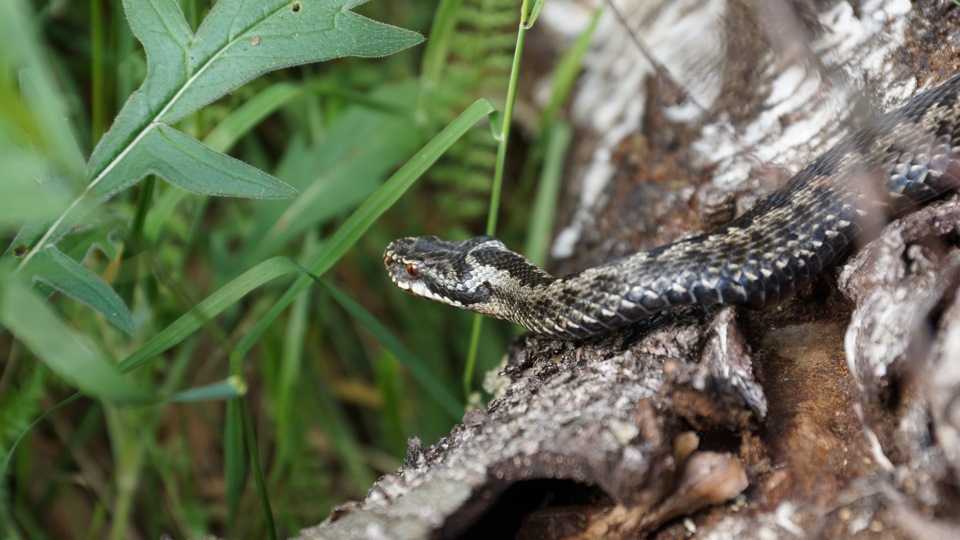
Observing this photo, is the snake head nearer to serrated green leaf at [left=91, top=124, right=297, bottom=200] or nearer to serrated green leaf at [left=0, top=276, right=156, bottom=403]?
serrated green leaf at [left=91, top=124, right=297, bottom=200]

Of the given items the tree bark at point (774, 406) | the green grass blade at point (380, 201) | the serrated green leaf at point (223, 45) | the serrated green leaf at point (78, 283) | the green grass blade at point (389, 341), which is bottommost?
the tree bark at point (774, 406)

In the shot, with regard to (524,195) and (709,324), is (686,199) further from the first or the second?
(524,195)

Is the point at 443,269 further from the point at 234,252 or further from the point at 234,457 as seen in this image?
the point at 234,252

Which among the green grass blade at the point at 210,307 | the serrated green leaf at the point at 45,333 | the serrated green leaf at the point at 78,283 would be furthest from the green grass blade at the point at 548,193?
the serrated green leaf at the point at 45,333

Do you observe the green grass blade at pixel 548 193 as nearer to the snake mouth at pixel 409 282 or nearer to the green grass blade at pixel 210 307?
the snake mouth at pixel 409 282

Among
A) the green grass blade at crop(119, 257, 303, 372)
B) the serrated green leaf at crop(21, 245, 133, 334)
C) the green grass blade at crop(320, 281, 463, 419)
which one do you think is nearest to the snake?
the green grass blade at crop(320, 281, 463, 419)
